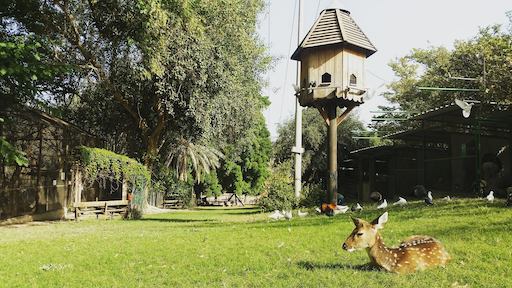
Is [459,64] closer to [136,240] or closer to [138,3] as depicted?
[138,3]

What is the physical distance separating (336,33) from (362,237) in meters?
11.4

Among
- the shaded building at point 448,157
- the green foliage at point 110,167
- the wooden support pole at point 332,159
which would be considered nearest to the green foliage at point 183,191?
the green foliage at point 110,167

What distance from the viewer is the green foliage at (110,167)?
2302 cm

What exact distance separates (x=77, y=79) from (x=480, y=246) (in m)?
22.8

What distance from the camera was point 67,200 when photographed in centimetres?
2567

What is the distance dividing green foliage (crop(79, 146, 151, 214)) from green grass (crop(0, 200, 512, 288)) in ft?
38.9

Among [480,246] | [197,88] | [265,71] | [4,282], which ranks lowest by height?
[4,282]

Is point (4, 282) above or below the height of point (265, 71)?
below

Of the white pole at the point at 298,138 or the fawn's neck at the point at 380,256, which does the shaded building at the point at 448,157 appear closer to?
the white pole at the point at 298,138

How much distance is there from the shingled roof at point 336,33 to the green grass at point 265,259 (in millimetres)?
6804

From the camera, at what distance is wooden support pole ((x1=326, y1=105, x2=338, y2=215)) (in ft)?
50.8

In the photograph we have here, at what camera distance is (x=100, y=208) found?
2442 centimetres

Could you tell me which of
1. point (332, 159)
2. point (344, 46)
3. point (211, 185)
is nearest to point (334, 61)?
point (344, 46)

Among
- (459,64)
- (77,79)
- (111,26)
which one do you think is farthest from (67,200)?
(459,64)
